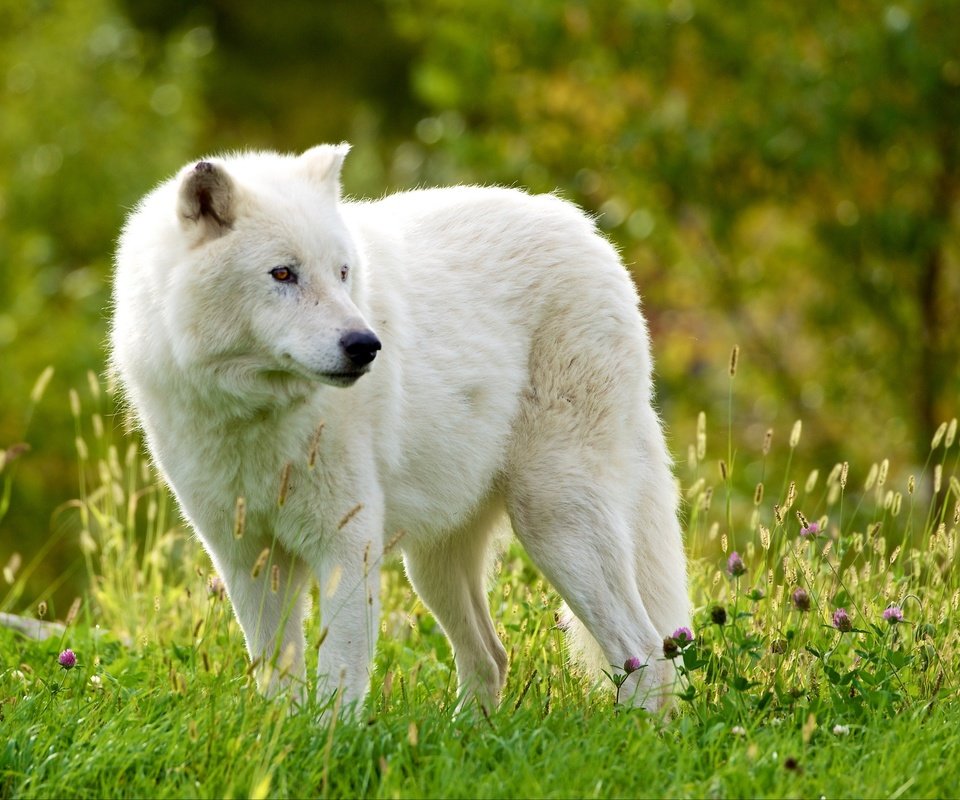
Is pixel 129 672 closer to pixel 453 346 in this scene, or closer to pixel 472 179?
pixel 453 346

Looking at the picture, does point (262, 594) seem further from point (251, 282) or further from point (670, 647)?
point (670, 647)

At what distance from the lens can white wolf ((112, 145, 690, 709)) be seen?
13.1 ft

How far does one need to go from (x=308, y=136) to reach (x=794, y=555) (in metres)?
22.5

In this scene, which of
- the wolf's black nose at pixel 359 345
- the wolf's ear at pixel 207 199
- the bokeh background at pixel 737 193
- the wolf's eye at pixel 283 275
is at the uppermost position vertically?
the wolf's ear at pixel 207 199

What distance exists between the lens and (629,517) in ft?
15.8

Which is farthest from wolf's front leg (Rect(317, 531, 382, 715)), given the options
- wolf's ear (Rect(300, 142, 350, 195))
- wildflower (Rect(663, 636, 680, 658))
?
wolf's ear (Rect(300, 142, 350, 195))

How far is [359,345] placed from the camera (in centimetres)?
379

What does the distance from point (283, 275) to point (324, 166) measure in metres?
0.49

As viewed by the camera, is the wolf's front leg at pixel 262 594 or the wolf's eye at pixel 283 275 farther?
the wolf's front leg at pixel 262 594

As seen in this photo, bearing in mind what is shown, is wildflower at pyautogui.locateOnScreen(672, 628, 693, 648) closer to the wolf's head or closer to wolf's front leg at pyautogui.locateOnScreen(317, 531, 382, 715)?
wolf's front leg at pyautogui.locateOnScreen(317, 531, 382, 715)

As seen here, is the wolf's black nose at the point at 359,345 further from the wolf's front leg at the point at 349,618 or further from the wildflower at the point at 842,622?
the wildflower at the point at 842,622

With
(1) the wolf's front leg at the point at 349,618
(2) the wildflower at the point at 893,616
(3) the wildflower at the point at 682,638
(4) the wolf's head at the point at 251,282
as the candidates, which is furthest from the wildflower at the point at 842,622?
(4) the wolf's head at the point at 251,282

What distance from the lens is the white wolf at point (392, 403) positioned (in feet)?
13.1

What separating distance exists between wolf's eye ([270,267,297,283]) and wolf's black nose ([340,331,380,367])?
0.96 ft
